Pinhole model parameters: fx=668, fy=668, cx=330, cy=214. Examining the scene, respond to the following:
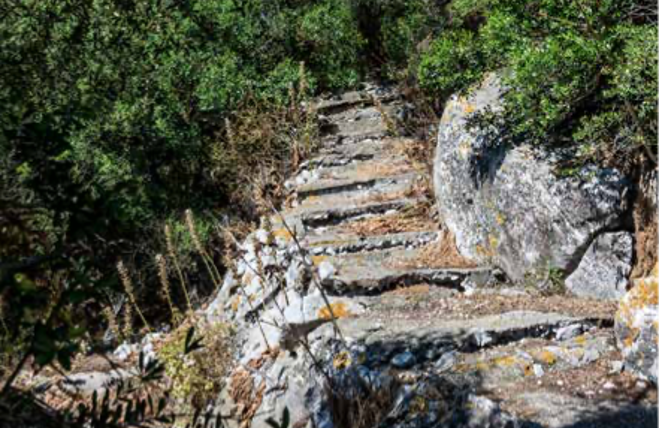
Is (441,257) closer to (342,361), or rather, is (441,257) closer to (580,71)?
(342,361)

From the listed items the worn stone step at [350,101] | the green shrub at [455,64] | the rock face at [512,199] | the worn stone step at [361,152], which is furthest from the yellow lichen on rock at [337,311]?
the worn stone step at [350,101]

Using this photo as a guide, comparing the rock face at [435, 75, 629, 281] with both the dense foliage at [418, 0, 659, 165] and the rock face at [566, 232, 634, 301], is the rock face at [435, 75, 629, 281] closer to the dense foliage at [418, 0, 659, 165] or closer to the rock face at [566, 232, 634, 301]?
the rock face at [566, 232, 634, 301]

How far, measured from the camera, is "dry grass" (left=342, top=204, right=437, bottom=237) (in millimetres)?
6438

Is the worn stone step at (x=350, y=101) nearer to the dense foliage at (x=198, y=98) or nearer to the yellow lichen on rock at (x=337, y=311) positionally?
the dense foliage at (x=198, y=98)

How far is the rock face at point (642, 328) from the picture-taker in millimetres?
3457

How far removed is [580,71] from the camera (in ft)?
13.9

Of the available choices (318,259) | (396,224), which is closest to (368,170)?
(396,224)

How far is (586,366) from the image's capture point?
12.4ft

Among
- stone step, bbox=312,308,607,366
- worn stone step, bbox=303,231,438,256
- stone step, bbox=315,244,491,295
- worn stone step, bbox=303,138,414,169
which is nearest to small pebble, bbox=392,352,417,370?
stone step, bbox=312,308,607,366

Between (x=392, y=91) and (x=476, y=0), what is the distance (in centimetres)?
320

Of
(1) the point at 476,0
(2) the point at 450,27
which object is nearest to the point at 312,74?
(2) the point at 450,27

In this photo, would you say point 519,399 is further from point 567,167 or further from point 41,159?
point 41,159

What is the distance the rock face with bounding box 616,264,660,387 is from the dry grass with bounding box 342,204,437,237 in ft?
9.13

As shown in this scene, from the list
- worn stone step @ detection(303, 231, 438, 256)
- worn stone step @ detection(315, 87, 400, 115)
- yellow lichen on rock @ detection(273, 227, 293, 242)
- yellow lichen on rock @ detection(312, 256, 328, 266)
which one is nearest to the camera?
yellow lichen on rock @ detection(312, 256, 328, 266)
